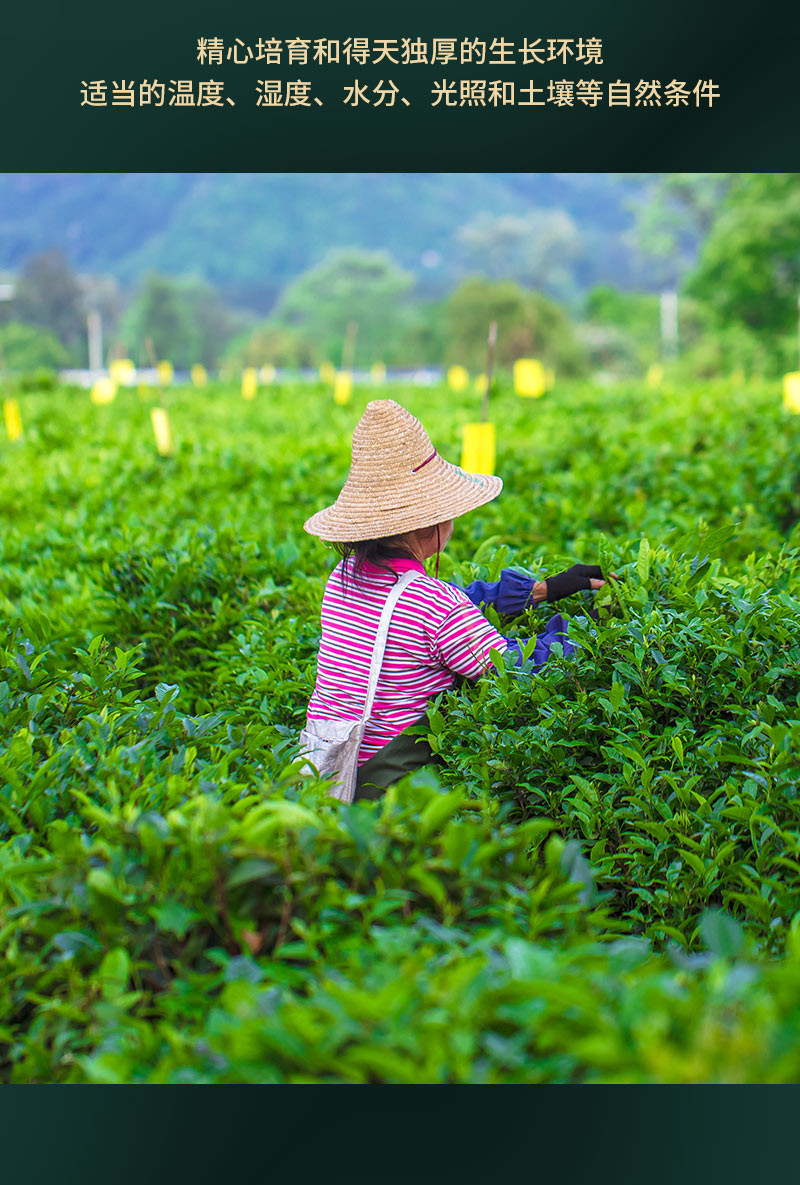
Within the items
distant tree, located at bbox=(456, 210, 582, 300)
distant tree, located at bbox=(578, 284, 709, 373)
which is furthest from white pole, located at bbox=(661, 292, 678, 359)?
distant tree, located at bbox=(456, 210, 582, 300)

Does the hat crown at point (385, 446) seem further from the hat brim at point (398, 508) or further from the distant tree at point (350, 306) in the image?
the distant tree at point (350, 306)

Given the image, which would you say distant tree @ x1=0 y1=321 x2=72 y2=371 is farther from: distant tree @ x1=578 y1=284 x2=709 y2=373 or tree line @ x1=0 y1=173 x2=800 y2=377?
distant tree @ x1=578 y1=284 x2=709 y2=373

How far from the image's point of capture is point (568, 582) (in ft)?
9.21

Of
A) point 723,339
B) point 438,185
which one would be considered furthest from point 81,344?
point 438,185

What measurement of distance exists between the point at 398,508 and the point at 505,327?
4718cm

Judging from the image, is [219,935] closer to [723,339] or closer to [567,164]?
[567,164]

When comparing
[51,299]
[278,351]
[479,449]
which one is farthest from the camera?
[51,299]

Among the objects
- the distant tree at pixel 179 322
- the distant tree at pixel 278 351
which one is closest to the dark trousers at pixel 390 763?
the distant tree at pixel 278 351

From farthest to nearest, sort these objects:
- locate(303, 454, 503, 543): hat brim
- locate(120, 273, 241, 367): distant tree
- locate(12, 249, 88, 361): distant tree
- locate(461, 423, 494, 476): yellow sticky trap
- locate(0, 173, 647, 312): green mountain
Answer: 1. locate(0, 173, 647, 312): green mountain
2. locate(12, 249, 88, 361): distant tree
3. locate(120, 273, 241, 367): distant tree
4. locate(461, 423, 494, 476): yellow sticky trap
5. locate(303, 454, 503, 543): hat brim

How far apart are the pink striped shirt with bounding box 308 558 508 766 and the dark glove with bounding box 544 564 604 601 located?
1.13 feet

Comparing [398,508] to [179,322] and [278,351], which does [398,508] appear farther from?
[179,322]

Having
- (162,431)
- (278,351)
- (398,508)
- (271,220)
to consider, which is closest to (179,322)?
(278,351)

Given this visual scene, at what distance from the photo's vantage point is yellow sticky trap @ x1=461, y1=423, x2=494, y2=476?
14.0 feet

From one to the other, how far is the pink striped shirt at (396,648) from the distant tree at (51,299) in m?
80.9
